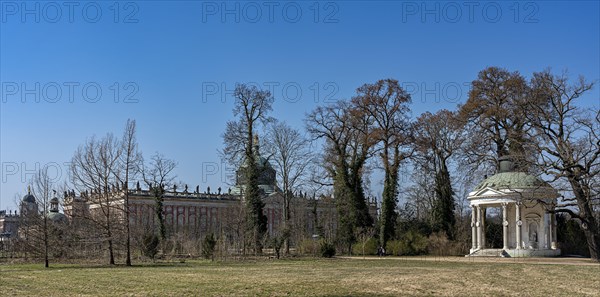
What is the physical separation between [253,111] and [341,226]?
41.4 feet

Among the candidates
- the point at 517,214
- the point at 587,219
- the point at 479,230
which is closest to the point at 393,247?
the point at 479,230

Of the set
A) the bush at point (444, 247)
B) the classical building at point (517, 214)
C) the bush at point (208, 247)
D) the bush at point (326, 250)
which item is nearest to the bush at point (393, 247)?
the bush at point (444, 247)

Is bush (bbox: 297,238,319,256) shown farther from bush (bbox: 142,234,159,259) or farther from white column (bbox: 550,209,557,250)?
white column (bbox: 550,209,557,250)

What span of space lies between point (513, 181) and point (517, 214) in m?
2.42

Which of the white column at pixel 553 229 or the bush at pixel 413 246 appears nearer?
the white column at pixel 553 229

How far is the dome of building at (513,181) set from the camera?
48812 millimetres

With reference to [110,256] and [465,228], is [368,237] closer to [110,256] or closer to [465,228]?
→ [465,228]

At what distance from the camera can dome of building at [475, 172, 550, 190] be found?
4881 cm

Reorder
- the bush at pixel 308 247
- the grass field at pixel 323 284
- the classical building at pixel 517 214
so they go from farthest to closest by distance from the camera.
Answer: the bush at pixel 308 247
the classical building at pixel 517 214
the grass field at pixel 323 284

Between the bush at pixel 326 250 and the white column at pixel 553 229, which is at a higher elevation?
the white column at pixel 553 229

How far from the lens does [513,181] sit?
4938 centimetres

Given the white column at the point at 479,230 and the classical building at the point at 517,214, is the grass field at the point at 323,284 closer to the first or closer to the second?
the classical building at the point at 517,214

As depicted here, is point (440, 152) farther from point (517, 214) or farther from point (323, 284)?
point (323, 284)

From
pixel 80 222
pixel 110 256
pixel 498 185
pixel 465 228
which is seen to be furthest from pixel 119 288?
pixel 465 228
